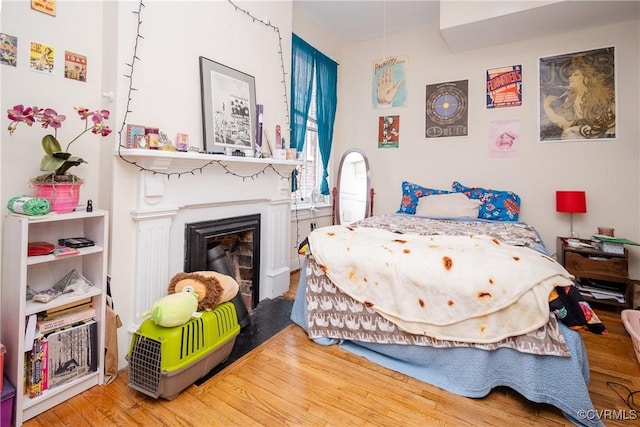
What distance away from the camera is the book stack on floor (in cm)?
141

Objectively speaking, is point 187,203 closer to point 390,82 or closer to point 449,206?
point 449,206

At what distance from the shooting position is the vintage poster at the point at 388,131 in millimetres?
3990

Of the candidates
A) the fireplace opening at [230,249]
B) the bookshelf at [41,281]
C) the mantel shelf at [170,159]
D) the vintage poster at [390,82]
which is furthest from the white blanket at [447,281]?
the vintage poster at [390,82]

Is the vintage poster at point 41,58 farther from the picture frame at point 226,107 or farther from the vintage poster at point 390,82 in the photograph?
the vintage poster at point 390,82

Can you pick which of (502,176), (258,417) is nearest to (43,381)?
(258,417)

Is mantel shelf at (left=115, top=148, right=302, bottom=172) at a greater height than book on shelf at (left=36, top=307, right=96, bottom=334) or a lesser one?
greater

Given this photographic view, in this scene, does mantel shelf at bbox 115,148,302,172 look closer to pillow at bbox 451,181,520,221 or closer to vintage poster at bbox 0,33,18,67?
vintage poster at bbox 0,33,18,67

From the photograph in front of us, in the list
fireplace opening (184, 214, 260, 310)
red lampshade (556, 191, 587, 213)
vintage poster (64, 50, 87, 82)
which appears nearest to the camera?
vintage poster (64, 50, 87, 82)

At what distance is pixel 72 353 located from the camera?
5.01 ft

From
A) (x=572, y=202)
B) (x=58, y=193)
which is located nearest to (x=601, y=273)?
(x=572, y=202)

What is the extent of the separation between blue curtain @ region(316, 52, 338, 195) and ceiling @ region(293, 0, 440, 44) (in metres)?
0.38

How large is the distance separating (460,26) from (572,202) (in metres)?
1.92

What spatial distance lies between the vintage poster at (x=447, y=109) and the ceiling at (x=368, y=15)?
2.51 ft

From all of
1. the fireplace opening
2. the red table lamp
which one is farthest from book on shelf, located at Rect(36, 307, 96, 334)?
the red table lamp
